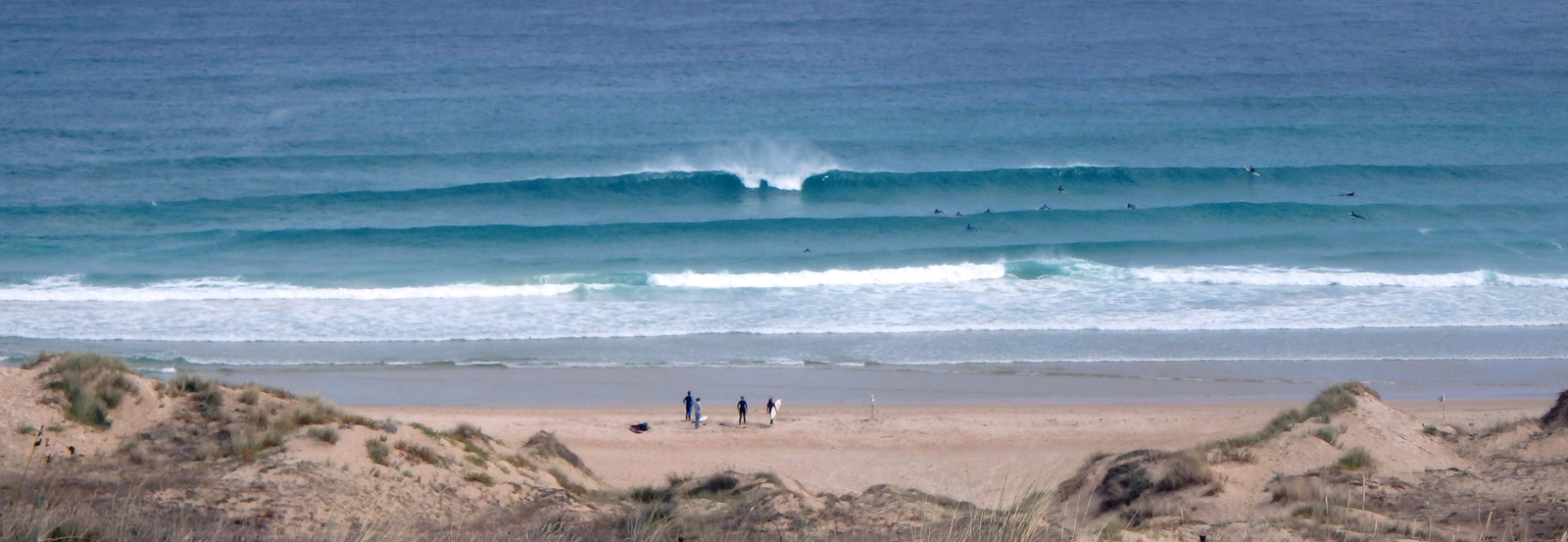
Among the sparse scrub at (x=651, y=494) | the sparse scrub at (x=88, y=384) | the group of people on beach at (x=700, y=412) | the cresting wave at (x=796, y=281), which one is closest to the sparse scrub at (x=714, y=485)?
the sparse scrub at (x=651, y=494)

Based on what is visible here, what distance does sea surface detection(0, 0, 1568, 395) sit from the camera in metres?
22.9

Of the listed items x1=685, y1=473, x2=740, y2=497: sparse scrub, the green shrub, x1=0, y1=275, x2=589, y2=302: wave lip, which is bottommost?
x1=685, y1=473, x2=740, y2=497: sparse scrub

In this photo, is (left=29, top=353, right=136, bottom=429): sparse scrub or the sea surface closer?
(left=29, top=353, right=136, bottom=429): sparse scrub

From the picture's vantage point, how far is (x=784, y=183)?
3500 cm

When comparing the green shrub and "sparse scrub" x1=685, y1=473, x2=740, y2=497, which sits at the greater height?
the green shrub

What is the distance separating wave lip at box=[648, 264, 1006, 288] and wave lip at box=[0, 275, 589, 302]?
8.04ft

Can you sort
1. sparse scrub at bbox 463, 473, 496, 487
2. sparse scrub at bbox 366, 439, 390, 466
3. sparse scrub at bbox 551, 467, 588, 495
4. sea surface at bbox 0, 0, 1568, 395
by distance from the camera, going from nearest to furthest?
sparse scrub at bbox 366, 439, 390, 466, sparse scrub at bbox 463, 473, 496, 487, sparse scrub at bbox 551, 467, 588, 495, sea surface at bbox 0, 0, 1568, 395

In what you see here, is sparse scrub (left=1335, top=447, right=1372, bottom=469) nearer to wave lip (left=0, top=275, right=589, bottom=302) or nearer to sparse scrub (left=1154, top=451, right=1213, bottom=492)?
sparse scrub (left=1154, top=451, right=1213, bottom=492)

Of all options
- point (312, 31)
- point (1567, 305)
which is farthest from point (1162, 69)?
point (312, 31)

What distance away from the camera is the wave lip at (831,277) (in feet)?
87.0

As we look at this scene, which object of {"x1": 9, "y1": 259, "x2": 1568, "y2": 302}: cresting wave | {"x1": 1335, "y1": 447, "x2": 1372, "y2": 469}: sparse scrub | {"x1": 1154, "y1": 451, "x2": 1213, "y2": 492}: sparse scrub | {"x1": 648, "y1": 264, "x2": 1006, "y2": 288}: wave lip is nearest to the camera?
{"x1": 1154, "y1": 451, "x2": 1213, "y2": 492}: sparse scrub

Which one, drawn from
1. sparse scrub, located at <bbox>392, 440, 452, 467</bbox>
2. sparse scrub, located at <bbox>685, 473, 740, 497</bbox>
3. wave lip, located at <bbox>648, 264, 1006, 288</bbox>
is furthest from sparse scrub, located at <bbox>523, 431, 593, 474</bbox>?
wave lip, located at <bbox>648, 264, 1006, 288</bbox>

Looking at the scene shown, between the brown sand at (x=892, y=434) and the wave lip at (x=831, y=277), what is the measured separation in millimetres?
8372

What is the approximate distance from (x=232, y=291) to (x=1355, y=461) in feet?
76.4
